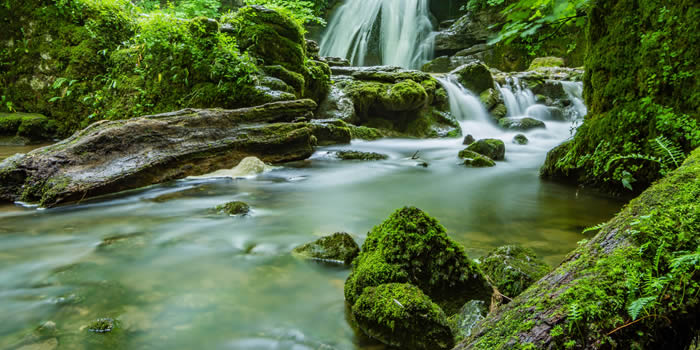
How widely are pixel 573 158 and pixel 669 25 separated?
1.89 m

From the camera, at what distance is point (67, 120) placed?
9391mm

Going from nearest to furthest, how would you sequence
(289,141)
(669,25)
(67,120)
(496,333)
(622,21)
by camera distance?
1. (496,333)
2. (669,25)
3. (622,21)
4. (289,141)
5. (67,120)

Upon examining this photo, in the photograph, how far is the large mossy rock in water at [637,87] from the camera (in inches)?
151

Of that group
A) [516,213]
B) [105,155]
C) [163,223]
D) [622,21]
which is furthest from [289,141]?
[622,21]

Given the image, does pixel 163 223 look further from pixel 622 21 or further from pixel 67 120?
pixel 67 120

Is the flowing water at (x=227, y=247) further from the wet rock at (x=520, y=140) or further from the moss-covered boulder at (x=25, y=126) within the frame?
the moss-covered boulder at (x=25, y=126)

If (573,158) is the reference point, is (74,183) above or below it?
below

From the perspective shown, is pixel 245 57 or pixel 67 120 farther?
pixel 67 120

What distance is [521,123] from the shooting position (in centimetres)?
1332

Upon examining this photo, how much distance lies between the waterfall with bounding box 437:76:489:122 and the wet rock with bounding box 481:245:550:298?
11992mm

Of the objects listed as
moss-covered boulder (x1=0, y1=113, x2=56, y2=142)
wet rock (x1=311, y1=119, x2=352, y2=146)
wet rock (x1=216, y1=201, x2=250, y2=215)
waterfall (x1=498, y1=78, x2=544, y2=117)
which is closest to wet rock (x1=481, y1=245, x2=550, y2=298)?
wet rock (x1=216, y1=201, x2=250, y2=215)

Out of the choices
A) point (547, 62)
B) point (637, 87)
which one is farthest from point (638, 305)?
point (547, 62)

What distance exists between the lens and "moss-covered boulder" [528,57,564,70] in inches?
800

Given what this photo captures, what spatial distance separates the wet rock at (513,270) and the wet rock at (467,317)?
264mm
